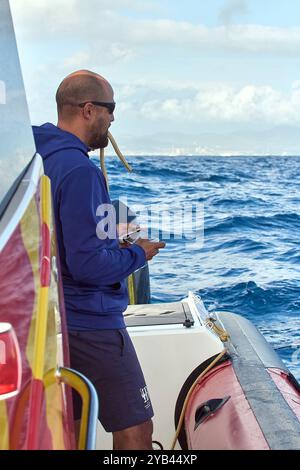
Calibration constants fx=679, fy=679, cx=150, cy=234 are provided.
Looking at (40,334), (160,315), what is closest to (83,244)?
(40,334)

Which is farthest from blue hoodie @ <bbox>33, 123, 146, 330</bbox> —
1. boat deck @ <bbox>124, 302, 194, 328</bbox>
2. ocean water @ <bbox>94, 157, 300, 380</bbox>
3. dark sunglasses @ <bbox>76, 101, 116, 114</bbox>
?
ocean water @ <bbox>94, 157, 300, 380</bbox>

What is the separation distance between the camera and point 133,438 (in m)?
2.01

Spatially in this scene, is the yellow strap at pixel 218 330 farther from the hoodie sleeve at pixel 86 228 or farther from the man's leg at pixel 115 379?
the hoodie sleeve at pixel 86 228

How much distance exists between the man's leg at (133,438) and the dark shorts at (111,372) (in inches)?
0.7

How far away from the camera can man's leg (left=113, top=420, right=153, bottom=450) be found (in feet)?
6.59

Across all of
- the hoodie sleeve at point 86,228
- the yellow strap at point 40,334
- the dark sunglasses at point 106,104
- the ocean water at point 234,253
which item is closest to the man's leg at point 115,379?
the hoodie sleeve at point 86,228

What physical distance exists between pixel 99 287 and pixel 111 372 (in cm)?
26

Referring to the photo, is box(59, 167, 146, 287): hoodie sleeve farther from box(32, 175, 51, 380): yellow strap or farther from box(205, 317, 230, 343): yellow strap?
box(205, 317, 230, 343): yellow strap

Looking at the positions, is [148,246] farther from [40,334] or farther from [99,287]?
[40,334]

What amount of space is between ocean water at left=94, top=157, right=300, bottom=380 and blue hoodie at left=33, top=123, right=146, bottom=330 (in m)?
3.27
